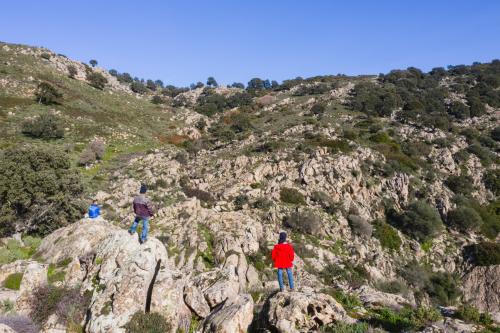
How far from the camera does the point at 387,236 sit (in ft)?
95.9

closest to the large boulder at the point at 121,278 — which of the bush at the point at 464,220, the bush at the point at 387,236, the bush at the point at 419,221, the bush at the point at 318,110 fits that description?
the bush at the point at 387,236

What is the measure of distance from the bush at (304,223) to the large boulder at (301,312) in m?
16.9

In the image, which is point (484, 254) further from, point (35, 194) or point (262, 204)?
point (35, 194)

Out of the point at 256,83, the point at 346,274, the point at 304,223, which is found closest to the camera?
the point at 346,274

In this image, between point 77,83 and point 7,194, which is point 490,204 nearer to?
point 7,194

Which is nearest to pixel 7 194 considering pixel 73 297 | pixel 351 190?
pixel 73 297

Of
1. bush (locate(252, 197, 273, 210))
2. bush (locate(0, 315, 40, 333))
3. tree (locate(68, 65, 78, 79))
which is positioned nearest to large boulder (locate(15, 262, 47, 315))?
bush (locate(0, 315, 40, 333))

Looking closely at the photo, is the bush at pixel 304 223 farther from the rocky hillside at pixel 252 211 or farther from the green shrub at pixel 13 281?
the green shrub at pixel 13 281

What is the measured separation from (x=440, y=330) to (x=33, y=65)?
266ft

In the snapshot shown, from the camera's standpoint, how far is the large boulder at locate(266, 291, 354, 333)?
375 inches

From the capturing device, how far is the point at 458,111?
60688 millimetres

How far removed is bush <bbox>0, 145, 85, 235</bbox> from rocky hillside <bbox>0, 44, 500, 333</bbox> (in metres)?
0.11

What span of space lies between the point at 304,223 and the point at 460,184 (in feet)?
70.7

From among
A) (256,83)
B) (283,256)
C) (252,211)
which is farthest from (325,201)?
(256,83)
